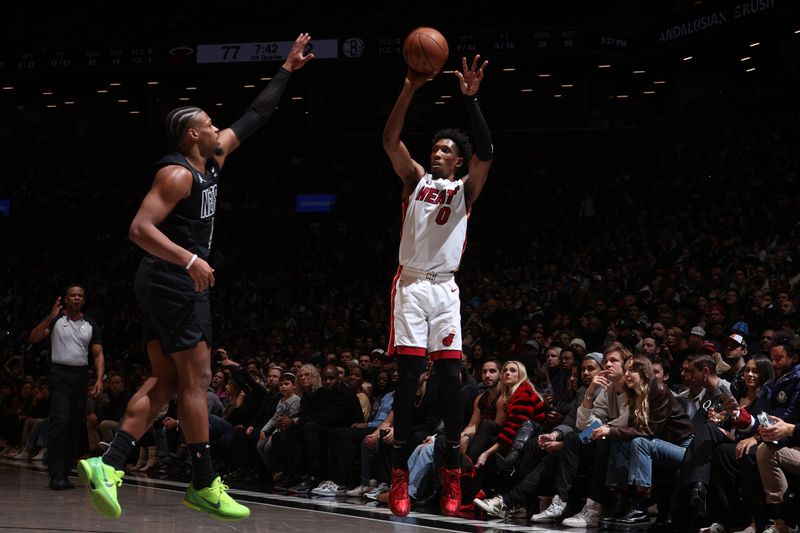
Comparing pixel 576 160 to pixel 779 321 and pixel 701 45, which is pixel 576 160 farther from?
pixel 779 321

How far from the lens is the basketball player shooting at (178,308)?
474 centimetres

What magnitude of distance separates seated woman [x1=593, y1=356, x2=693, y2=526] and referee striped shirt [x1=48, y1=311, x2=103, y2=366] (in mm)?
4724

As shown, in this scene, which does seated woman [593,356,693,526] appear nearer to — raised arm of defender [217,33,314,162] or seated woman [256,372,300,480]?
raised arm of defender [217,33,314,162]

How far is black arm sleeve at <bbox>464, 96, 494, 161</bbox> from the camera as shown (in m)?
5.55

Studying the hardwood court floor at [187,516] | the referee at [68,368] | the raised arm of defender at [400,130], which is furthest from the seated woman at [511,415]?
the referee at [68,368]

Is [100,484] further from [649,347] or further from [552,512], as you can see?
[649,347]

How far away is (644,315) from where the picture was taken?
12.1 meters

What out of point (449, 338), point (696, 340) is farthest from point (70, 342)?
point (696, 340)

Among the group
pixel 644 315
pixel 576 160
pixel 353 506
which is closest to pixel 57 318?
pixel 353 506

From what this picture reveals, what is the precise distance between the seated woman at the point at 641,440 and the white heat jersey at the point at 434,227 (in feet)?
7.68

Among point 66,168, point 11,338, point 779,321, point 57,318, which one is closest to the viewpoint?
point 57,318

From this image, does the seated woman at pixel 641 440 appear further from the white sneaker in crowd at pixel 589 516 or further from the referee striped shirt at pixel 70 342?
the referee striped shirt at pixel 70 342

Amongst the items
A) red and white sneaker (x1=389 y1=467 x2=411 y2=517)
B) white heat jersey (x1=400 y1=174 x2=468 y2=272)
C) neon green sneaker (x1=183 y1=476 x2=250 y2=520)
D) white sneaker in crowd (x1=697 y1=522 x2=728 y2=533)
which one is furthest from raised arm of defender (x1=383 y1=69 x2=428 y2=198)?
white sneaker in crowd (x1=697 y1=522 x2=728 y2=533)

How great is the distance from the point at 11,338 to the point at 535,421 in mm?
14906
